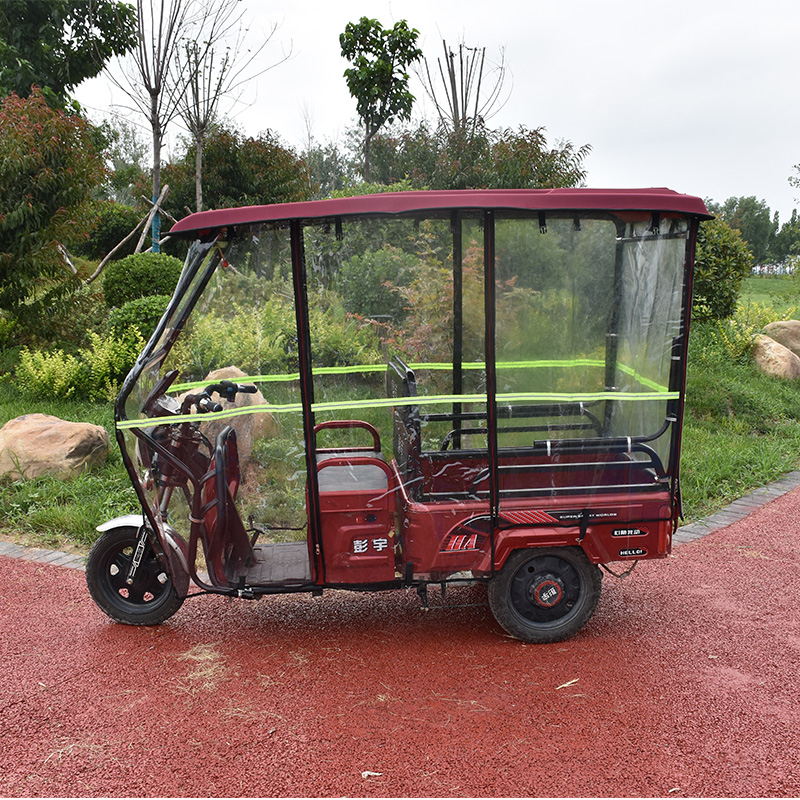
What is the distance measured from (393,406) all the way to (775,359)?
8.76 meters

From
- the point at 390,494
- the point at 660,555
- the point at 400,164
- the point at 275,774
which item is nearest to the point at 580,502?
the point at 660,555

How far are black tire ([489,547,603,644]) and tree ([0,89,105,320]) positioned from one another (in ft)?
24.2

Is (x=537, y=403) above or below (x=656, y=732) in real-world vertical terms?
above

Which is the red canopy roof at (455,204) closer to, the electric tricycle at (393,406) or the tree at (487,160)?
the electric tricycle at (393,406)

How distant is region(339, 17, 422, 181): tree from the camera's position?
674 inches

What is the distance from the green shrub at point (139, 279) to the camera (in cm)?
1059

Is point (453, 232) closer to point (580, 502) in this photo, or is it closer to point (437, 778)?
point (580, 502)

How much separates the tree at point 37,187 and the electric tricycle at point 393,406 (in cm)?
608

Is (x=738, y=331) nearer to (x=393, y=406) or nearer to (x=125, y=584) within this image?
(x=393, y=406)

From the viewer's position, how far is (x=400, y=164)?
16.6m

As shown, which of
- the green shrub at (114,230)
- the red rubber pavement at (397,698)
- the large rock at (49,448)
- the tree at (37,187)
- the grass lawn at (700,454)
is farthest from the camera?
the green shrub at (114,230)

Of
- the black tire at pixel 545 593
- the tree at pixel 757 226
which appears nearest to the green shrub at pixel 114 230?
the black tire at pixel 545 593

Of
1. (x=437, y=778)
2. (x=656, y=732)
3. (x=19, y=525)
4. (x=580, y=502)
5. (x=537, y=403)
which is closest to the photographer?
Answer: (x=437, y=778)

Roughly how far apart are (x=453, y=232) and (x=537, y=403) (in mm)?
1047
